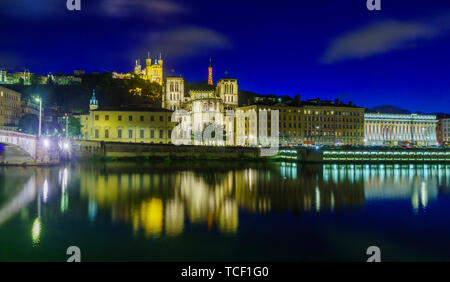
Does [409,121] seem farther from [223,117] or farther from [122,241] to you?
[122,241]

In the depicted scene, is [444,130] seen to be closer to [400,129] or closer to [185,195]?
[400,129]

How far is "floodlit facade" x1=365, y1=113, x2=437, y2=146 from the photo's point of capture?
324ft

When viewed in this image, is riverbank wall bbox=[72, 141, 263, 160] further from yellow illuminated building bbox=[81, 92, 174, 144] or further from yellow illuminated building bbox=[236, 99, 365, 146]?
yellow illuminated building bbox=[236, 99, 365, 146]

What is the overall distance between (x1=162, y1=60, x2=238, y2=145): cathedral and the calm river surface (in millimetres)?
49723

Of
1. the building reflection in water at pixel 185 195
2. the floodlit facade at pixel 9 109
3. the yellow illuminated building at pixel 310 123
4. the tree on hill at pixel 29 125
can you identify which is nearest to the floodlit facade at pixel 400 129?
the yellow illuminated building at pixel 310 123

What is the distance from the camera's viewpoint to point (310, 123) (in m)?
82.7

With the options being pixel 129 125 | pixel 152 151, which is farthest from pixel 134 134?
pixel 152 151

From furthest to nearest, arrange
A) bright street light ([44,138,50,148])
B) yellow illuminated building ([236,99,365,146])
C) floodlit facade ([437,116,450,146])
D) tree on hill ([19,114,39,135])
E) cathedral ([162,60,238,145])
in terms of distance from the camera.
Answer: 1. floodlit facade ([437,116,450,146])
2. cathedral ([162,60,238,145])
3. yellow illuminated building ([236,99,365,146])
4. tree on hill ([19,114,39,135])
5. bright street light ([44,138,50,148])

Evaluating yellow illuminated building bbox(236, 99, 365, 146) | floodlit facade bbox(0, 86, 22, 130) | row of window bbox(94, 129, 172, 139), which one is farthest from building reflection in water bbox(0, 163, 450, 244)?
floodlit facade bbox(0, 86, 22, 130)

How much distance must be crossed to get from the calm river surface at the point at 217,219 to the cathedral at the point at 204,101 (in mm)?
49723

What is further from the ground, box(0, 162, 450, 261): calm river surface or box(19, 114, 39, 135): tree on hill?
box(19, 114, 39, 135): tree on hill

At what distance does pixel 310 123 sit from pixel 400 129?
34315 mm

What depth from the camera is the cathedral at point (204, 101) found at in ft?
278

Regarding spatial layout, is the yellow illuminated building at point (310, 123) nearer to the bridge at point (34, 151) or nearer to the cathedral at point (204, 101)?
the cathedral at point (204, 101)
